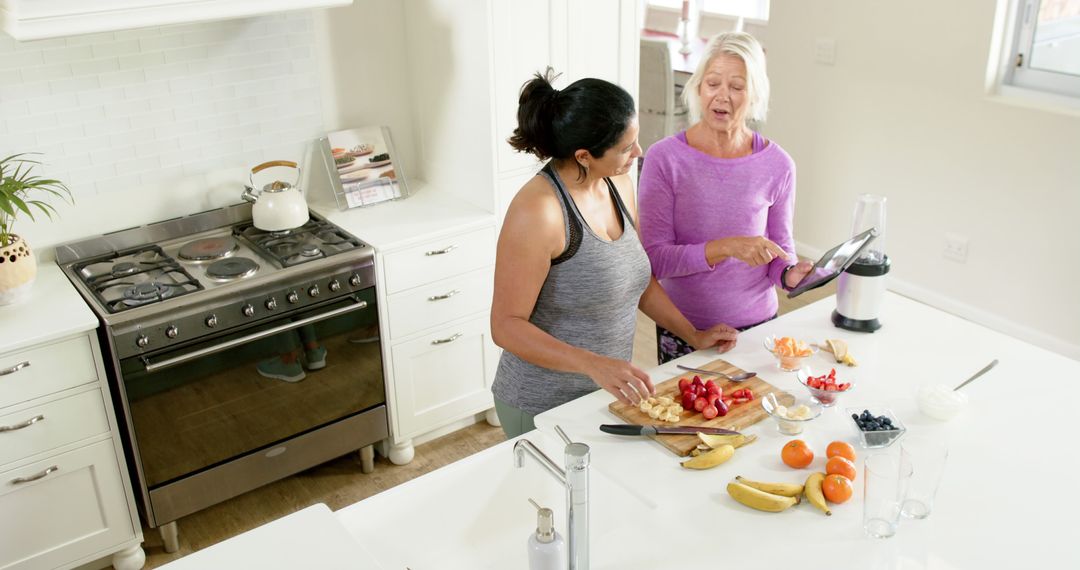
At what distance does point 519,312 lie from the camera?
201 cm

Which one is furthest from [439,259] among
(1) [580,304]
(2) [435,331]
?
(1) [580,304]

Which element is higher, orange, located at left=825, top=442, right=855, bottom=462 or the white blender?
the white blender

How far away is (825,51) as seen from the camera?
14.8ft

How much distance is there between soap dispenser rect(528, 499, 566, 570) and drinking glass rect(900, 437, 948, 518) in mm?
618

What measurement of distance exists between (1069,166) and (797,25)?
145 cm

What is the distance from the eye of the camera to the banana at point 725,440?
1.88 metres

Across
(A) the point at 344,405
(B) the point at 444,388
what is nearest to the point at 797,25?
(B) the point at 444,388

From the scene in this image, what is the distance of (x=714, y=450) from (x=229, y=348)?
1572mm

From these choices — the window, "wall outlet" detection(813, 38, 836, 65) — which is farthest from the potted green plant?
the window

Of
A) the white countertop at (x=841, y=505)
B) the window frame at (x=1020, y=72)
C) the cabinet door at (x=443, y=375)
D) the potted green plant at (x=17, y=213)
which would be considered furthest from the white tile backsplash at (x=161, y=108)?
the window frame at (x=1020, y=72)

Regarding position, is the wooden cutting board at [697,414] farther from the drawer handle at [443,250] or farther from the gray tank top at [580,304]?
the drawer handle at [443,250]

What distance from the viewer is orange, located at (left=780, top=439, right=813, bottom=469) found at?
5.95 ft

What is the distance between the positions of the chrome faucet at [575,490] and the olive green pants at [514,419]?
0.59 meters

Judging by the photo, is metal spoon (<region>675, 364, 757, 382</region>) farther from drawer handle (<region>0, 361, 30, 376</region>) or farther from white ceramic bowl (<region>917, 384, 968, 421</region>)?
drawer handle (<region>0, 361, 30, 376</region>)
